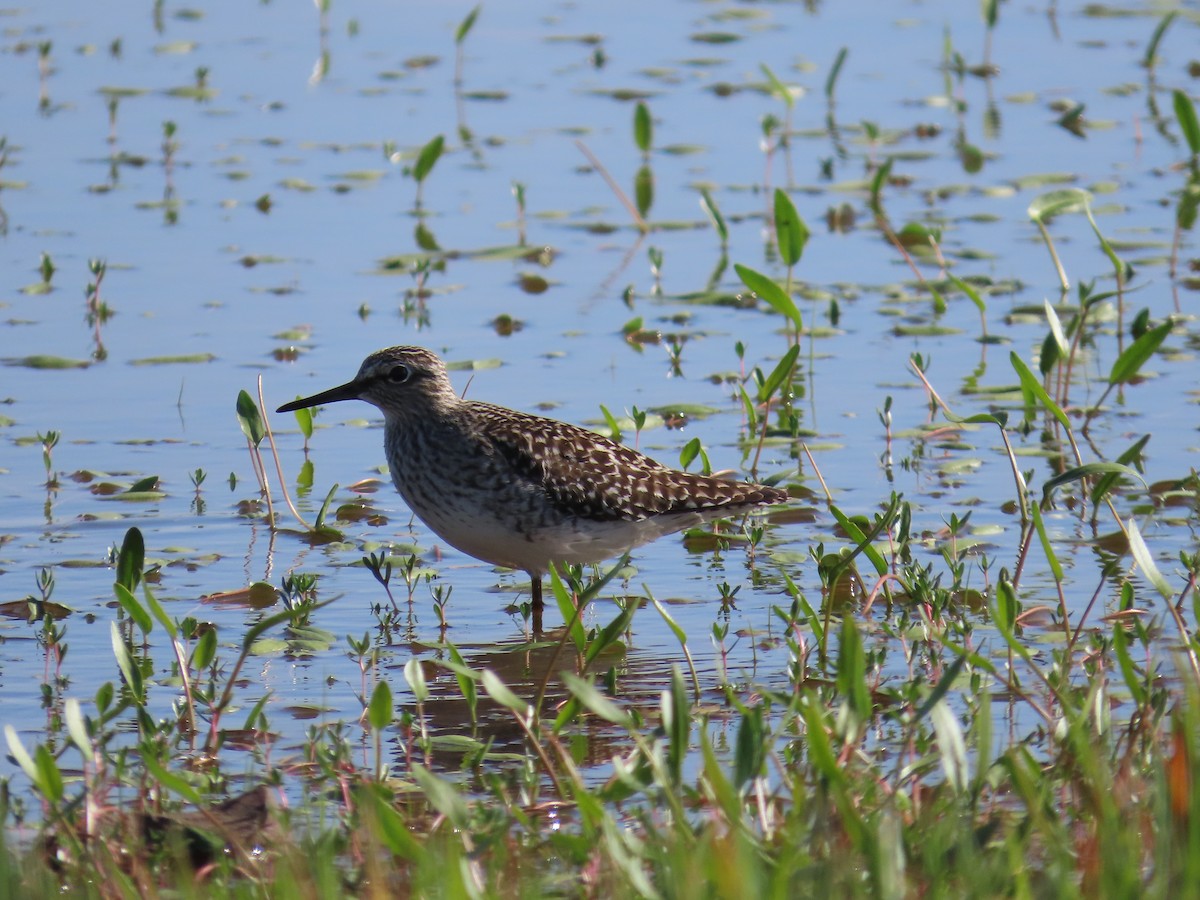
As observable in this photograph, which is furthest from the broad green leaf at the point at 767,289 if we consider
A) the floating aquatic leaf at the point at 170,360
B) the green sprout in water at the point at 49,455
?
the floating aquatic leaf at the point at 170,360

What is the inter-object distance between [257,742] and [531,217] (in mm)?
8674

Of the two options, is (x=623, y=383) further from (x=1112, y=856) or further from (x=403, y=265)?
(x=1112, y=856)

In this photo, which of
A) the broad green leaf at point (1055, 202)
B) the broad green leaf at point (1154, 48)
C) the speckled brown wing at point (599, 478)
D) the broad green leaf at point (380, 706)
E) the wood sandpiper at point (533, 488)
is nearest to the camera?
the broad green leaf at point (380, 706)

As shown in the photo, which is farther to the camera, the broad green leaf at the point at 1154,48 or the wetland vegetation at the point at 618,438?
the broad green leaf at the point at 1154,48

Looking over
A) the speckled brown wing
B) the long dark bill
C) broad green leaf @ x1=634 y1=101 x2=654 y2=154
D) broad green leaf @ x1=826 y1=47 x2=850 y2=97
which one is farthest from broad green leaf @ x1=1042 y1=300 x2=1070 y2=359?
broad green leaf @ x1=826 y1=47 x2=850 y2=97

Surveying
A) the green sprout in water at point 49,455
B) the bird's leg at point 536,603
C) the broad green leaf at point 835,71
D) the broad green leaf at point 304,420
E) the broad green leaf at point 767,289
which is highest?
the broad green leaf at point 835,71

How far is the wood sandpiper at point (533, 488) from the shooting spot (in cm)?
872

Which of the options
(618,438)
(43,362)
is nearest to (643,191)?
(43,362)

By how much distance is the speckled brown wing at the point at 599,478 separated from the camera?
8.82 m

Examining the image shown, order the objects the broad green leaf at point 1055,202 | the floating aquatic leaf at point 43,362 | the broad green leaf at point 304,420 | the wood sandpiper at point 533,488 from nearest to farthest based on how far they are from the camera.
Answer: the wood sandpiper at point 533,488 < the broad green leaf at point 304,420 < the broad green leaf at point 1055,202 < the floating aquatic leaf at point 43,362

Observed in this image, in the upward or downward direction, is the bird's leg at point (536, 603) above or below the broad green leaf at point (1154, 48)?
below

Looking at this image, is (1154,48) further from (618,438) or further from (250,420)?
(250,420)

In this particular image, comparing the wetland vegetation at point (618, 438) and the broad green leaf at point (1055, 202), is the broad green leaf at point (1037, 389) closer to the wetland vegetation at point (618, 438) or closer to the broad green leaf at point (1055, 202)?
the wetland vegetation at point (618, 438)

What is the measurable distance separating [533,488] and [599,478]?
13.2 inches
